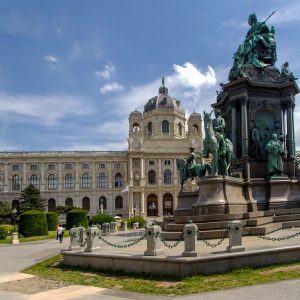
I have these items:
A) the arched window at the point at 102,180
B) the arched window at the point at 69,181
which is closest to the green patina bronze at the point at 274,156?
the arched window at the point at 102,180

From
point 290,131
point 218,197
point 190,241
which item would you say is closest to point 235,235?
point 190,241

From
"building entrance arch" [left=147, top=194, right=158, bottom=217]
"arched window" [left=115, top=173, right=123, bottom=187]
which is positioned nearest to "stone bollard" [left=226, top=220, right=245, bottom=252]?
"building entrance arch" [left=147, top=194, right=158, bottom=217]

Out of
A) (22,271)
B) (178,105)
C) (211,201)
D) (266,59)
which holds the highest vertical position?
(178,105)

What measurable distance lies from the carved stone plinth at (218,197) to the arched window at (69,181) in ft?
299

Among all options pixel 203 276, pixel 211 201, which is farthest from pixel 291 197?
pixel 203 276

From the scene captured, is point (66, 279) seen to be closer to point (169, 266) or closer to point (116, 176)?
point (169, 266)

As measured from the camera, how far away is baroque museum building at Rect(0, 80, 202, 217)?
106500mm

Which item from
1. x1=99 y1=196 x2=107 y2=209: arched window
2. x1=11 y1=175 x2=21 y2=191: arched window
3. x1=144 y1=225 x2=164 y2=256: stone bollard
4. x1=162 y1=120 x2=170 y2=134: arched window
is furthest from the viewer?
x1=162 y1=120 x2=170 y2=134: arched window

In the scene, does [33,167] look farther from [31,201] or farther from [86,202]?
[31,201]

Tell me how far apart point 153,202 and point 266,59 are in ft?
281

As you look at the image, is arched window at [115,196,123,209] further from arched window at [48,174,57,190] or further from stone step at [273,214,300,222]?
stone step at [273,214,300,222]

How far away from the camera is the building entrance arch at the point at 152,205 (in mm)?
106537

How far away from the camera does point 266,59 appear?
2342 cm

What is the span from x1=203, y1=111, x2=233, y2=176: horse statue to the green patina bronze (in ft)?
7.16
